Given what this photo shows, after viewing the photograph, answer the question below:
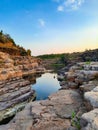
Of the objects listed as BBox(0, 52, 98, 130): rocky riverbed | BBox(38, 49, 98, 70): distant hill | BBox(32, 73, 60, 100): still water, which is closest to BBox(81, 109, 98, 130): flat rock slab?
BBox(0, 52, 98, 130): rocky riverbed

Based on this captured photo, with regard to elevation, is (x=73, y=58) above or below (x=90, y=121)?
above

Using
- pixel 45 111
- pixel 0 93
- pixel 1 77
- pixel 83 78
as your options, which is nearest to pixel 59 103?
pixel 45 111

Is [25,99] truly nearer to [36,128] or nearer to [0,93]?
[0,93]

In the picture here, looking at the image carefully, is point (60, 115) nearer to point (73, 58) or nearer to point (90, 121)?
point (90, 121)

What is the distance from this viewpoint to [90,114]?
6664mm

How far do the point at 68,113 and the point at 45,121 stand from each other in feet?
5.13

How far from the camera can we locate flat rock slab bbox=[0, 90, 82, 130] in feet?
31.2

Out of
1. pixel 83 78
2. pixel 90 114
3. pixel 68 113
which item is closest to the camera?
pixel 90 114

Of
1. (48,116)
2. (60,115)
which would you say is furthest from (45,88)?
(60,115)

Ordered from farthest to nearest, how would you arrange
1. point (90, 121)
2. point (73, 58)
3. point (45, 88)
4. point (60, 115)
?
point (73, 58), point (45, 88), point (60, 115), point (90, 121)

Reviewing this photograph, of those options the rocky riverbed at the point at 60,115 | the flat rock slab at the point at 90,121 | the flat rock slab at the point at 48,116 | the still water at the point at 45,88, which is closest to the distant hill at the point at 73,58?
the still water at the point at 45,88

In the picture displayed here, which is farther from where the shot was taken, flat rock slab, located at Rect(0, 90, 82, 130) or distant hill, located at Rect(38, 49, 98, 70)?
distant hill, located at Rect(38, 49, 98, 70)

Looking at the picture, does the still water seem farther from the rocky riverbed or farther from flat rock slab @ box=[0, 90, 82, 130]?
the rocky riverbed

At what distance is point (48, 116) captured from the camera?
1070 cm
